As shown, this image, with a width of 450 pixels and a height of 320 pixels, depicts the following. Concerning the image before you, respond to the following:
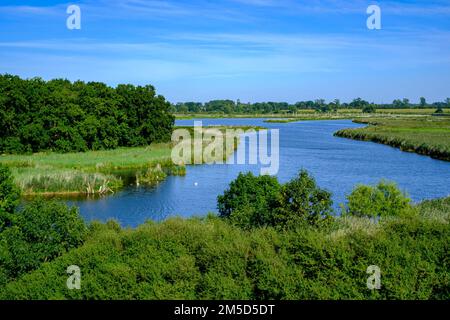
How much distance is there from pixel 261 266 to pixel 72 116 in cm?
4745

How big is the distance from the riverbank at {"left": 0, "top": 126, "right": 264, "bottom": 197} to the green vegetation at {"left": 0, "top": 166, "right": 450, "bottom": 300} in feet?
57.8

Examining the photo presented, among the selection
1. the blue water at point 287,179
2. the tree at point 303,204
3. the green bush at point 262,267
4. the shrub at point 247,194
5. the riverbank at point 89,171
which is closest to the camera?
the green bush at point 262,267

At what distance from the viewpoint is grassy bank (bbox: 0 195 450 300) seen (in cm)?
1258

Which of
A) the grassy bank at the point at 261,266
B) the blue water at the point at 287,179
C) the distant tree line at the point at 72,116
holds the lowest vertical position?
the blue water at the point at 287,179

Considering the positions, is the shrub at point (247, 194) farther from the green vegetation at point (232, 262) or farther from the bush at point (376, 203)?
the green vegetation at point (232, 262)

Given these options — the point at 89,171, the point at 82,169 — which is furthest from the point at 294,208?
the point at 82,169

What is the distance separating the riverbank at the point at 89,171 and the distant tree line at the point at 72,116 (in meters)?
6.47

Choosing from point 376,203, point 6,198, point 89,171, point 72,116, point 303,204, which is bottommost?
point 89,171

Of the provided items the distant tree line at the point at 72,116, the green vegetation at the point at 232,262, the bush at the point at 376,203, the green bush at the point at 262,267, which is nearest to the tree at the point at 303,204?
the green vegetation at the point at 232,262

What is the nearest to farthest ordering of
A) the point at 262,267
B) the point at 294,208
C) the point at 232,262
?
the point at 262,267
the point at 232,262
the point at 294,208

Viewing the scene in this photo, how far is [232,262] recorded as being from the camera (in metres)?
13.7

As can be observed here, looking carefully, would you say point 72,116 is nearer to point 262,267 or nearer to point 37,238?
point 37,238

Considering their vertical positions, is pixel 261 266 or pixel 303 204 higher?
pixel 303 204

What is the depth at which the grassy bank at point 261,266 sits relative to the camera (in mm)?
12578
